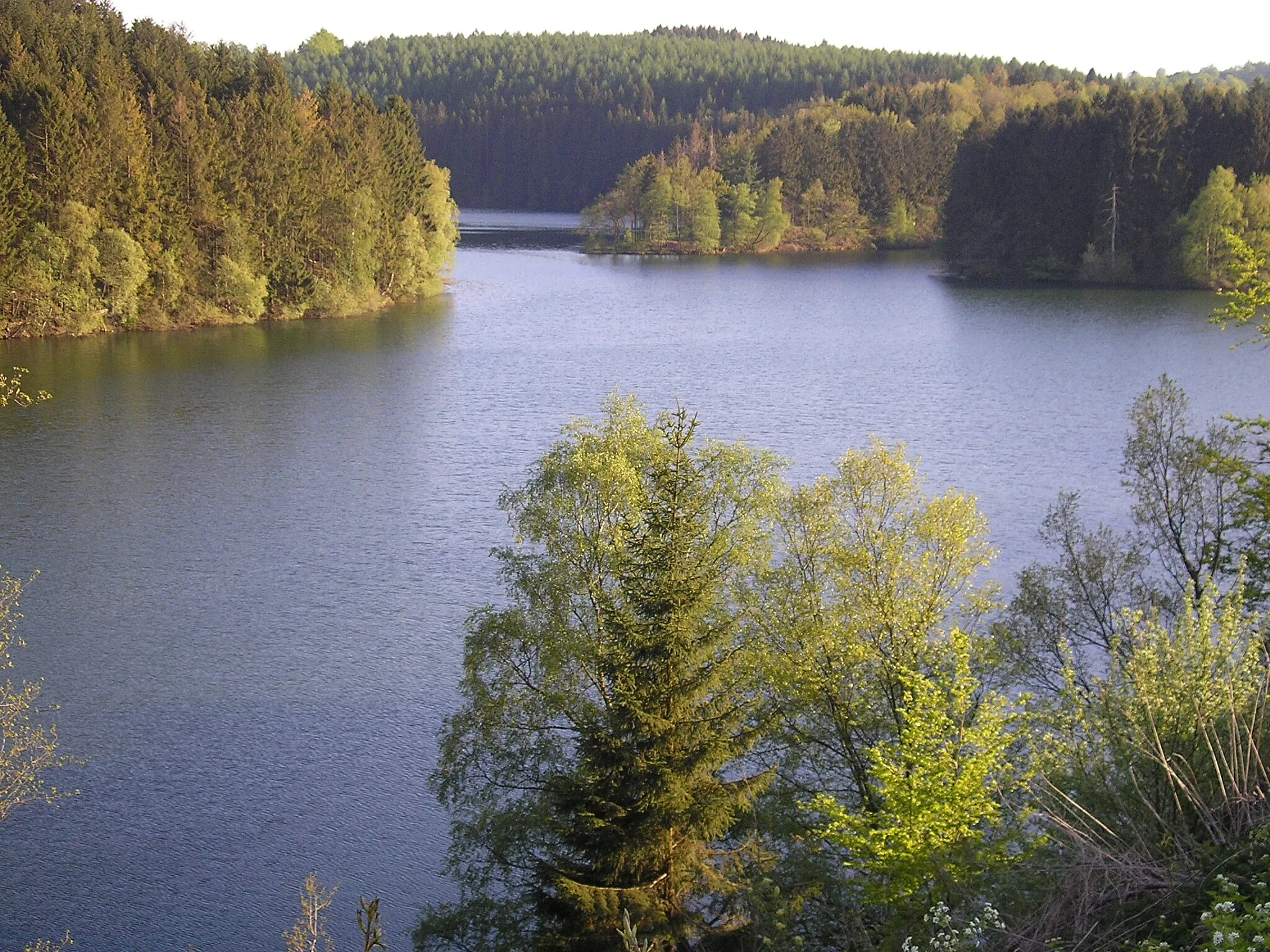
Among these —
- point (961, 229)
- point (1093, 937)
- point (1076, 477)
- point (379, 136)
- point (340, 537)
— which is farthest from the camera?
point (961, 229)

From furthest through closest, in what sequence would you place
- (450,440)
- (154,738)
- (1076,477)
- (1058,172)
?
(1058,172) < (450,440) < (1076,477) < (154,738)

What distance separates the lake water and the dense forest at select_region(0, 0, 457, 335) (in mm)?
2791

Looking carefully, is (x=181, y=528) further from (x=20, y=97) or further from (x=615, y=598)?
(x=20, y=97)

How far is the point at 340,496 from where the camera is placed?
115ft

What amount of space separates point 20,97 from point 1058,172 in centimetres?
6325

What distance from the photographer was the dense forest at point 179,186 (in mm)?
55344

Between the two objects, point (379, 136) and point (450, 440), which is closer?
point (450, 440)

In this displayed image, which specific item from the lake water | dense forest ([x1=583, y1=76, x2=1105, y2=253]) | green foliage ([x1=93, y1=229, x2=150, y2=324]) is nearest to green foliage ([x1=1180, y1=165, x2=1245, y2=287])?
the lake water

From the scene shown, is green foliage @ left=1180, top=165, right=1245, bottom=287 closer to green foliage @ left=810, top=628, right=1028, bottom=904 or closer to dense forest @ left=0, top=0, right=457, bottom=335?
dense forest @ left=0, top=0, right=457, bottom=335

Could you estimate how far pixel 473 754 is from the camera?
18.1 metres

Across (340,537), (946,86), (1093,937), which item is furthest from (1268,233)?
(946,86)

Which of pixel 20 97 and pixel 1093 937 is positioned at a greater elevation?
pixel 20 97

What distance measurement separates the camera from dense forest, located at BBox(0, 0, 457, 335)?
55344 mm

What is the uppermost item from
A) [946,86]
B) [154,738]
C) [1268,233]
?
[946,86]
